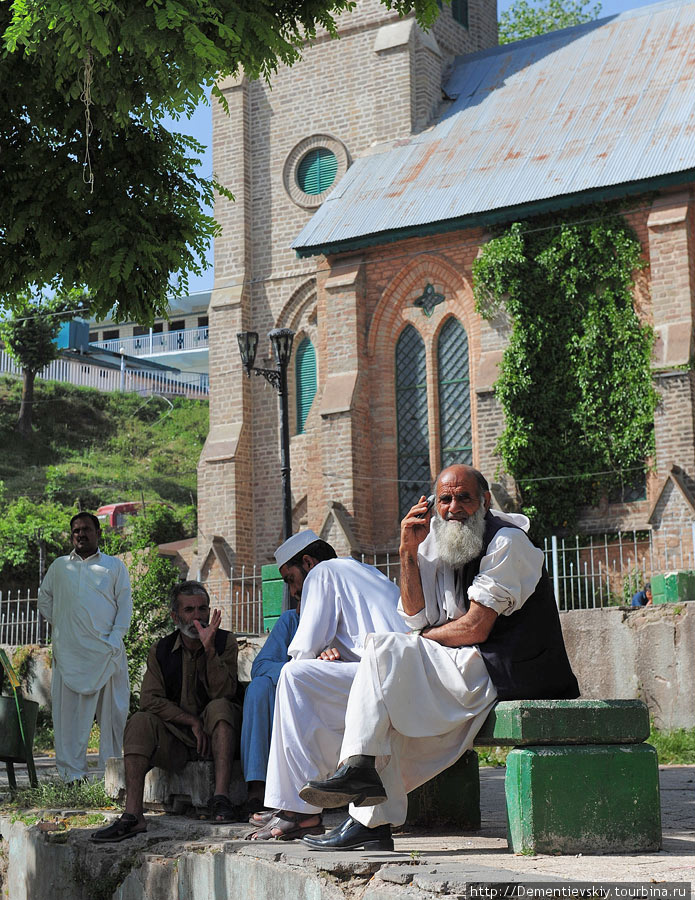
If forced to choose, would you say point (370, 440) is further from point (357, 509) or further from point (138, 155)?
point (138, 155)

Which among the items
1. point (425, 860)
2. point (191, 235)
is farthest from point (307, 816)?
point (191, 235)

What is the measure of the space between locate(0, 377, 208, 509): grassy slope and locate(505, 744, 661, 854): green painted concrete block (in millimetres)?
40435

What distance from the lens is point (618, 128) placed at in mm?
22531

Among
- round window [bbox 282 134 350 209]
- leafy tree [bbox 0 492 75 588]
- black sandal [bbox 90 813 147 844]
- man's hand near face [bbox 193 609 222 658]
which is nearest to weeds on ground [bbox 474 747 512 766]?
man's hand near face [bbox 193 609 222 658]

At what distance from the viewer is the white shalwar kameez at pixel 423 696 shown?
4.92 m

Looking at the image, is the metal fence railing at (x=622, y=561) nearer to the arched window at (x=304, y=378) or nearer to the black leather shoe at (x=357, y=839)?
the arched window at (x=304, y=378)

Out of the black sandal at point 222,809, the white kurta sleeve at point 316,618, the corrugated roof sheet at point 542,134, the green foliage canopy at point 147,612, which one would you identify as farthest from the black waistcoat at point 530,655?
the corrugated roof sheet at point 542,134

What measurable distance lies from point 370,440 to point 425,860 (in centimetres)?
1993

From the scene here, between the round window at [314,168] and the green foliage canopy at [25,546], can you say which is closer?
the round window at [314,168]

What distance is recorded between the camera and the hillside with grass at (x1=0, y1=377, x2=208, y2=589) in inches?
1753

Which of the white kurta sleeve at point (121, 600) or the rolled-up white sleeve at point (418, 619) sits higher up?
the white kurta sleeve at point (121, 600)

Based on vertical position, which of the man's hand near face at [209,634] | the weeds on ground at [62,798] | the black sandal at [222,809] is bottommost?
the weeds on ground at [62,798]

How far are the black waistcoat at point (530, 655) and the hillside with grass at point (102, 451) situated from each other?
3487 cm

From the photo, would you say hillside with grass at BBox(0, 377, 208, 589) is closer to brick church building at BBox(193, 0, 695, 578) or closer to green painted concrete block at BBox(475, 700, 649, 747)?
brick church building at BBox(193, 0, 695, 578)
